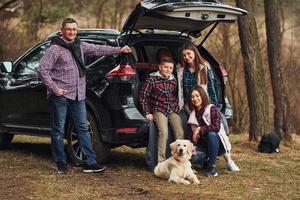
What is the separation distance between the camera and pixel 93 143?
7695 mm

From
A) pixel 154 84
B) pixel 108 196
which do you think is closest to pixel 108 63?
pixel 154 84

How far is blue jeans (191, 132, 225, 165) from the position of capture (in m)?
7.45

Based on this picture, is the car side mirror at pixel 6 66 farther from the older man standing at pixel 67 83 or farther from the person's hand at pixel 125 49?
the person's hand at pixel 125 49

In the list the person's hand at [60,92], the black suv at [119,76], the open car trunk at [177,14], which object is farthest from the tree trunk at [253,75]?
the person's hand at [60,92]

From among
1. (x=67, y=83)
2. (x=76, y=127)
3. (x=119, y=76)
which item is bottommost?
(x=76, y=127)

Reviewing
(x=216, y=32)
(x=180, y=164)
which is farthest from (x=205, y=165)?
(x=216, y=32)

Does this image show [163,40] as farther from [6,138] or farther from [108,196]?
[6,138]

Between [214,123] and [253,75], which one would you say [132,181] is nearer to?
[214,123]

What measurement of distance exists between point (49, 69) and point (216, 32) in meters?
13.7

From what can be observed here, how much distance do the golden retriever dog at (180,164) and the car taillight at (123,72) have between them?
101 centimetres

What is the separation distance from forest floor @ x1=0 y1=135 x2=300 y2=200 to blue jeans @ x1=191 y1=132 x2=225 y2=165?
0.21 metres

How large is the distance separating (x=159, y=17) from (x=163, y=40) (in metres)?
0.62

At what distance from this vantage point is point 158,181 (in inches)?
279

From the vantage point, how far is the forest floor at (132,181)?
6406 mm
